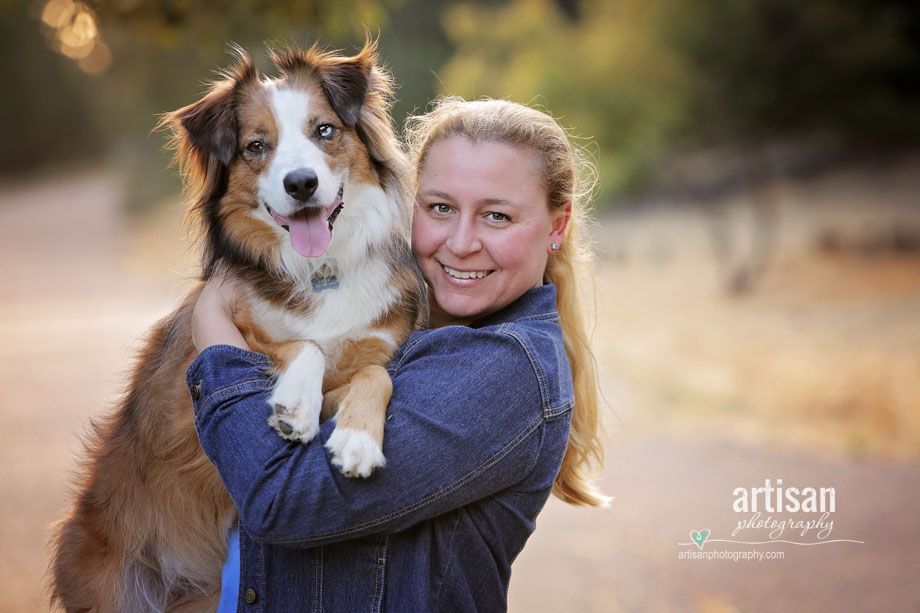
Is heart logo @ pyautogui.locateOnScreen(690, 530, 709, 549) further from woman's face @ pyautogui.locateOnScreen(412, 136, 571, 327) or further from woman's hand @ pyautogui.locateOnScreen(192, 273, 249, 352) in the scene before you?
woman's hand @ pyautogui.locateOnScreen(192, 273, 249, 352)

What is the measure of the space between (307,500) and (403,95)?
16752 mm

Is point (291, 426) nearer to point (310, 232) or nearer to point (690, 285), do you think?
point (310, 232)

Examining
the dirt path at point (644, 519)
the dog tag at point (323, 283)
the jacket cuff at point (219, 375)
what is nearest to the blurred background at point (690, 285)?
the dirt path at point (644, 519)

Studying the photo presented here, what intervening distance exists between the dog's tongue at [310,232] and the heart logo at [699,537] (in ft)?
13.3

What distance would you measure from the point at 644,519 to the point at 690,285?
22.7 ft

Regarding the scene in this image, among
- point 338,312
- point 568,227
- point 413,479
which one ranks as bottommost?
point 413,479

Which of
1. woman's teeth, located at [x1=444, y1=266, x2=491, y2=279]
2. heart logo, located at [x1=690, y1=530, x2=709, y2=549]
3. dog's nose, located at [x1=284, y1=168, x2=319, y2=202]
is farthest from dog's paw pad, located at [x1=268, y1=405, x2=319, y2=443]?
heart logo, located at [x1=690, y1=530, x2=709, y2=549]

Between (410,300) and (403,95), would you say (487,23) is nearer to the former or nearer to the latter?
(403,95)

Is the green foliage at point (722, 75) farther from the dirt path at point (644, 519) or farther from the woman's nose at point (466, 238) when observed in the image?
the woman's nose at point (466, 238)

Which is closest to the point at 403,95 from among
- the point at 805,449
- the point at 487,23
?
the point at 487,23

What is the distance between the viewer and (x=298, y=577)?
1848 millimetres

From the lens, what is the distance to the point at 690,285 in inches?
489

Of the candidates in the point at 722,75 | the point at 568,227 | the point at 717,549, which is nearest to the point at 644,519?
the point at 717,549

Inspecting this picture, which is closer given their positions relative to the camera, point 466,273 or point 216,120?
point 466,273
